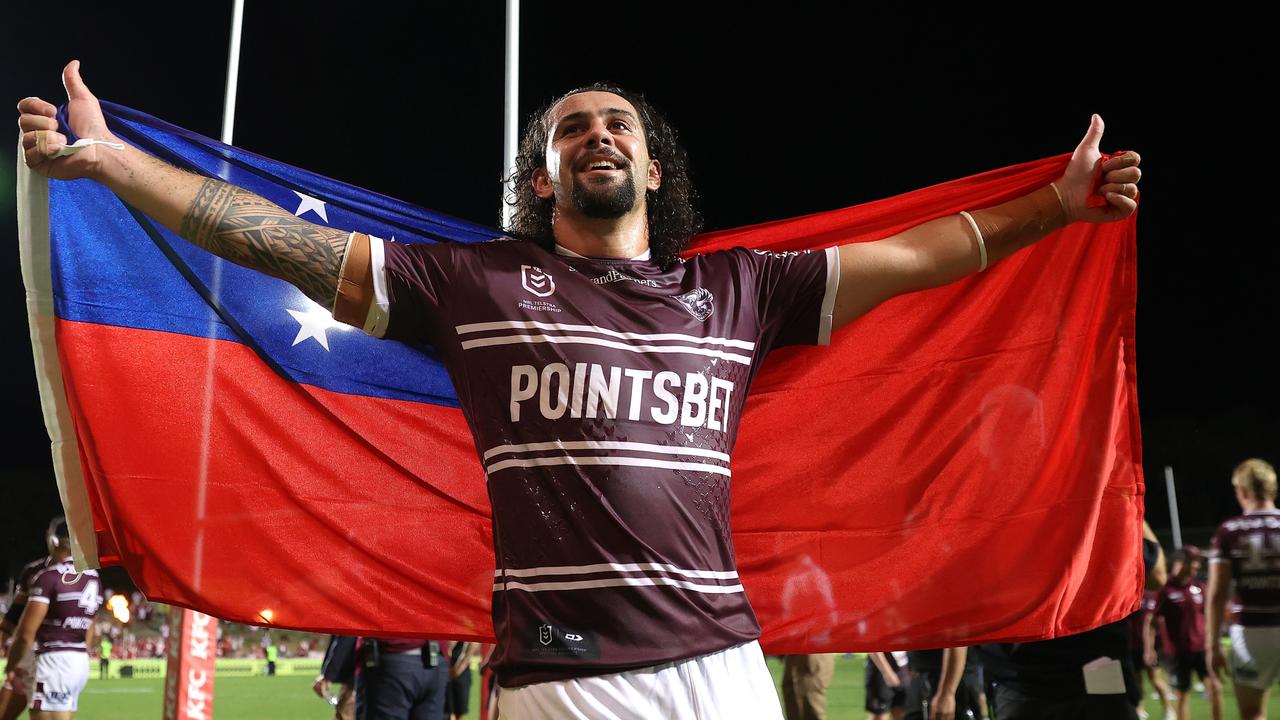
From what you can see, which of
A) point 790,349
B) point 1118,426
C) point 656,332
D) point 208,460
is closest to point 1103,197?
point 1118,426

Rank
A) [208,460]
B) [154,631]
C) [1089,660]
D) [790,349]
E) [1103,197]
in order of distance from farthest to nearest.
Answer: [154,631] → [1089,660] → [790,349] → [208,460] → [1103,197]

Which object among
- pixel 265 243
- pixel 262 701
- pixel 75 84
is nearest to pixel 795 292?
pixel 265 243

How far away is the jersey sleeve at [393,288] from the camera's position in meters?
2.89

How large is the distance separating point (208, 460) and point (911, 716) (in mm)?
5469

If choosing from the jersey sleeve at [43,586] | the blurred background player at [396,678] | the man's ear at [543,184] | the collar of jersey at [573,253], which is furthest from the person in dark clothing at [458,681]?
the collar of jersey at [573,253]

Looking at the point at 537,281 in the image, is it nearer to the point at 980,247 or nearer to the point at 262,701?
the point at 980,247

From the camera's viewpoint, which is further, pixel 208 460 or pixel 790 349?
pixel 790 349

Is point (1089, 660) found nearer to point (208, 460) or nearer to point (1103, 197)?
point (1103, 197)

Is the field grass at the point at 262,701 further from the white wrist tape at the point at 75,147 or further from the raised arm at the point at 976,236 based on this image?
the white wrist tape at the point at 75,147

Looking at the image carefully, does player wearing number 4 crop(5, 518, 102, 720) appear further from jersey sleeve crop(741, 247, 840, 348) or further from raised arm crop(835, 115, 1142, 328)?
raised arm crop(835, 115, 1142, 328)

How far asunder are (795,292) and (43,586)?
888cm

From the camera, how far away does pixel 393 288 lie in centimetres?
290

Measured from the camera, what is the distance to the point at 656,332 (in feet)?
9.45

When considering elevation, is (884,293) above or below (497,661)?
above
